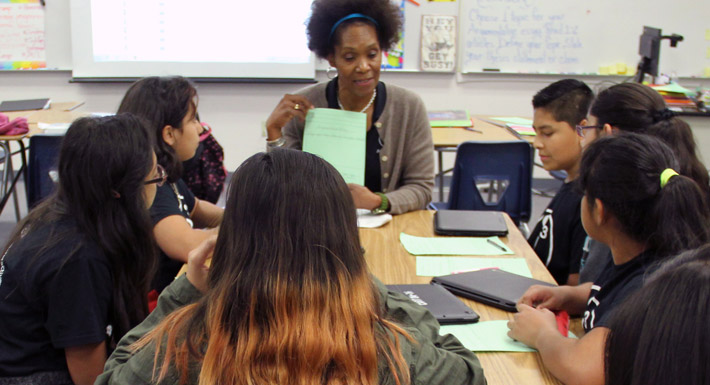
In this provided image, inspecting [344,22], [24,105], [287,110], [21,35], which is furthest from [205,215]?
[21,35]

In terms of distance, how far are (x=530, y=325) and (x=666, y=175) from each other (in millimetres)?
412

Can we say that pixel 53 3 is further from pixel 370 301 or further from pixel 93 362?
pixel 370 301

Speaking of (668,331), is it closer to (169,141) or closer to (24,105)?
(169,141)

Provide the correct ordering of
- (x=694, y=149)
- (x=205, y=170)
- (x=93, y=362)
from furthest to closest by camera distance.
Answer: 1. (x=205, y=170)
2. (x=694, y=149)
3. (x=93, y=362)

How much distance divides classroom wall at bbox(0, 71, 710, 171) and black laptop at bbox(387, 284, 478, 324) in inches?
150

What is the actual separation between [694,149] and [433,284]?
83 cm

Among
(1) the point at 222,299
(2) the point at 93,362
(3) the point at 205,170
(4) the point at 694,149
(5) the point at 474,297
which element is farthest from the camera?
(3) the point at 205,170

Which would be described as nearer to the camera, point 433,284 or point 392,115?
point 433,284

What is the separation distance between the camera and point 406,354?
0.97 meters

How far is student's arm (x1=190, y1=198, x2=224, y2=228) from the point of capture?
2270 millimetres

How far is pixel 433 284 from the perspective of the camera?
1.56 metres

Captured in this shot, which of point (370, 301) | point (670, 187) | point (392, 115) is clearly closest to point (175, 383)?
point (370, 301)

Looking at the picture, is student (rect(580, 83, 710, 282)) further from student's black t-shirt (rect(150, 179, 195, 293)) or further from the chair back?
student's black t-shirt (rect(150, 179, 195, 293))

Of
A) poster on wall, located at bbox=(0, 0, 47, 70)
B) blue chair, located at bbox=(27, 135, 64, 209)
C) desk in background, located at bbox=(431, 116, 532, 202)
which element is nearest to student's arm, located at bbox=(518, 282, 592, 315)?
desk in background, located at bbox=(431, 116, 532, 202)
